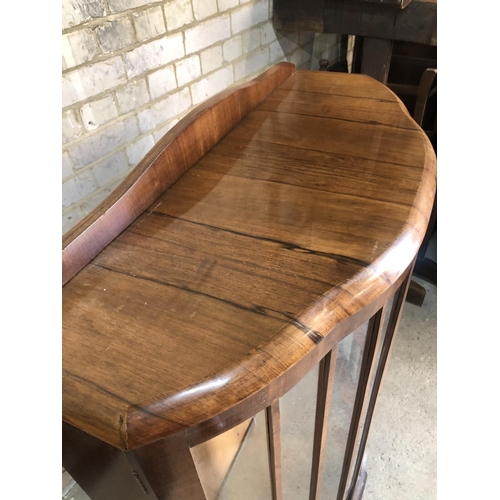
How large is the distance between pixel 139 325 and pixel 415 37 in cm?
121

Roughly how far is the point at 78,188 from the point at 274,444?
0.66m

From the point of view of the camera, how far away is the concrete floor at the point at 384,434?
59cm

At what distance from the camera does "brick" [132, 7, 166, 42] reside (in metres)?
0.88

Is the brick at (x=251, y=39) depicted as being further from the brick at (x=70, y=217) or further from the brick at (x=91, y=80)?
the brick at (x=70, y=217)

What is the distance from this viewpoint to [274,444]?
474 mm

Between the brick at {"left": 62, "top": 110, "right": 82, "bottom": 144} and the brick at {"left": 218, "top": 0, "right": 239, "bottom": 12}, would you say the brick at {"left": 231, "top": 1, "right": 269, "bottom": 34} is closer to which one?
the brick at {"left": 218, "top": 0, "right": 239, "bottom": 12}

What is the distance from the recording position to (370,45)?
4.31 feet

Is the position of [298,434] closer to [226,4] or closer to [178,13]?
[178,13]

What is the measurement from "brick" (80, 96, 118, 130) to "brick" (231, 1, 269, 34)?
0.48 meters

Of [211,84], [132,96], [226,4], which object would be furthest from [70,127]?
[226,4]

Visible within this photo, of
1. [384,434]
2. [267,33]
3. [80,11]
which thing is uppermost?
[80,11]

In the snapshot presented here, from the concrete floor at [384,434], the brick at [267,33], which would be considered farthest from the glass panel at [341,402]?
the brick at [267,33]

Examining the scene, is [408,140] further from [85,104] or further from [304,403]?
[85,104]

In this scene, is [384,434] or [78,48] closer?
[78,48]
